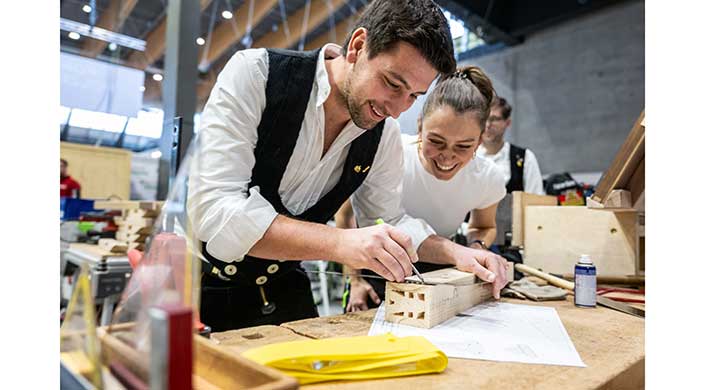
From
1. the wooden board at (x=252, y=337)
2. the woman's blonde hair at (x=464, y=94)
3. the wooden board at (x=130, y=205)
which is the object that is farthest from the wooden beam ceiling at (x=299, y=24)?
the wooden board at (x=252, y=337)

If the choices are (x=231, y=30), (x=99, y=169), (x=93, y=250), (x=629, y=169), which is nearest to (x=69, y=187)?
(x=99, y=169)

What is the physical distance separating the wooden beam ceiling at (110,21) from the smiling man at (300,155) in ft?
9.89

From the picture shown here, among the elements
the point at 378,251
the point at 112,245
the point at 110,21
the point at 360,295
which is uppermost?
the point at 110,21

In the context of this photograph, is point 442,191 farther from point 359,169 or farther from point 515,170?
A: point 515,170

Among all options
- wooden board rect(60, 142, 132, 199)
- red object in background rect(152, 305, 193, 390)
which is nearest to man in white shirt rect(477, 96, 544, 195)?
red object in background rect(152, 305, 193, 390)

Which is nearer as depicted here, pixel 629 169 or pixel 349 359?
pixel 349 359

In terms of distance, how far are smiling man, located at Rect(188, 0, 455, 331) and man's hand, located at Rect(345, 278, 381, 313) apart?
0.70ft

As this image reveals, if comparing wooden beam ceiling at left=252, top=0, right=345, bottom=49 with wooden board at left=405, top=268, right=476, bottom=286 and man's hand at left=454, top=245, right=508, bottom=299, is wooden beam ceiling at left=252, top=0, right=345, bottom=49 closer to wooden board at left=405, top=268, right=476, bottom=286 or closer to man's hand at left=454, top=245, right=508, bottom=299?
man's hand at left=454, top=245, right=508, bottom=299

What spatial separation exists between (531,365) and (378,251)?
382mm

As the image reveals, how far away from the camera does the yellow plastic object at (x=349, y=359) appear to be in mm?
635

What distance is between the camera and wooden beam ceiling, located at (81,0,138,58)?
3506 mm

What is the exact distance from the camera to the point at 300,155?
124cm
